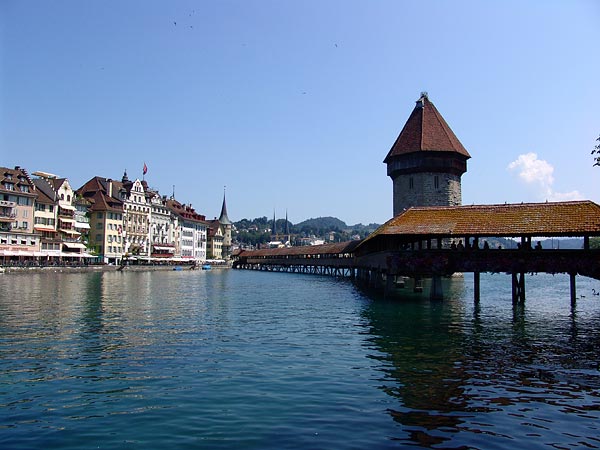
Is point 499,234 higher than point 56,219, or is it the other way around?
point 56,219

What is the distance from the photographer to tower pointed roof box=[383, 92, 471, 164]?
63000mm

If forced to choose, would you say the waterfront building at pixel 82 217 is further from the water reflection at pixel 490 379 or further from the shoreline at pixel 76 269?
the water reflection at pixel 490 379

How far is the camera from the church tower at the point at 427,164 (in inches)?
2457

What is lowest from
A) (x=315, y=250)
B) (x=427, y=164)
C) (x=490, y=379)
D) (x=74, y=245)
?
(x=490, y=379)

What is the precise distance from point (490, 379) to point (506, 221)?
18055 millimetres

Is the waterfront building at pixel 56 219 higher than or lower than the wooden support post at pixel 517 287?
higher

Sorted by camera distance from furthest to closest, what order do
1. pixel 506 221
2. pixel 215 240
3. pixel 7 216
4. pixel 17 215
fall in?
pixel 215 240
pixel 17 215
pixel 7 216
pixel 506 221

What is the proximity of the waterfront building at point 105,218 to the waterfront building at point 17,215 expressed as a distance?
602 inches

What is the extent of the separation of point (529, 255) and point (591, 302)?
10.8m

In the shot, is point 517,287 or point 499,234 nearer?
point 499,234

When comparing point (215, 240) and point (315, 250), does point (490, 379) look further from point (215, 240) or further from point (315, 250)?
point (215, 240)

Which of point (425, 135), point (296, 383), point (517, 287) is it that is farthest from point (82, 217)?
point (296, 383)

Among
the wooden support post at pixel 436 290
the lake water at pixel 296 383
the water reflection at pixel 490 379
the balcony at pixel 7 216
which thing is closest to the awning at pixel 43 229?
the balcony at pixel 7 216

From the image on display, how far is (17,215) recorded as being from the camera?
7250cm
